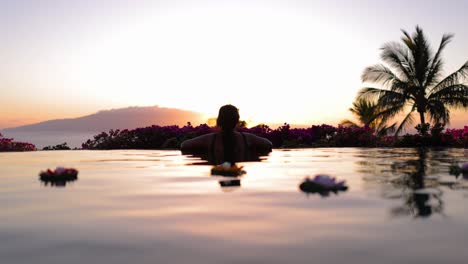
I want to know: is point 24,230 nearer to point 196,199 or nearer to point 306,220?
point 196,199

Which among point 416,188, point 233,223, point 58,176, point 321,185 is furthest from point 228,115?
point 233,223

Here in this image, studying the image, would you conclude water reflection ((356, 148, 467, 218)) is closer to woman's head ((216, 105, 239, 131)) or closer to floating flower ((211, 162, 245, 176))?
floating flower ((211, 162, 245, 176))

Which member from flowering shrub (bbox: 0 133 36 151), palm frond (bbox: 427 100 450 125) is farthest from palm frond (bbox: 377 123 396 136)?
flowering shrub (bbox: 0 133 36 151)

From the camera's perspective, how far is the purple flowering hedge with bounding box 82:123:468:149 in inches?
730

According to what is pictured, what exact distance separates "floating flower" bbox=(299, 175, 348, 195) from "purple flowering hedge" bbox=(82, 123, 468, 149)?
14362 mm

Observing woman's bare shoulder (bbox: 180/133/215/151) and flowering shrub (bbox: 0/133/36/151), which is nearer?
woman's bare shoulder (bbox: 180/133/215/151)

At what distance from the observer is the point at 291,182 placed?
218 inches

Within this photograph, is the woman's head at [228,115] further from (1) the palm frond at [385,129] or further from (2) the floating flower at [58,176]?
(1) the palm frond at [385,129]

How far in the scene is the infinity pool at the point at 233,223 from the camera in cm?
240

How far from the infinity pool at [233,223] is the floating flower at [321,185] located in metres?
0.13

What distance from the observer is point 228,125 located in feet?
25.4

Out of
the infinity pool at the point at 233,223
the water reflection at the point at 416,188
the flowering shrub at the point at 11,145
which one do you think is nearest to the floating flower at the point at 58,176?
the infinity pool at the point at 233,223

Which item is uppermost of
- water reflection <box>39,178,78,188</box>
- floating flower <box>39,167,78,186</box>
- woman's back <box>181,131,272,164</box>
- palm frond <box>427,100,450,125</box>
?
Result: palm frond <box>427,100,450,125</box>

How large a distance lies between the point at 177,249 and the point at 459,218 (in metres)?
2.09
